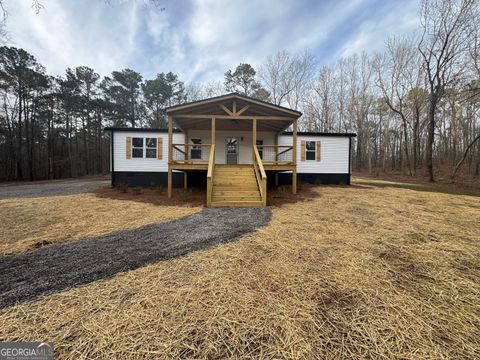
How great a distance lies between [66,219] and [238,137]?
9.06 meters

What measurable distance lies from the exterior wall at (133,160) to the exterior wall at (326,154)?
23.4 feet

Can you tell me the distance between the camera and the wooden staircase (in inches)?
261

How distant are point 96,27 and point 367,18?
13.3 meters

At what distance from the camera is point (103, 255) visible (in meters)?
3.00

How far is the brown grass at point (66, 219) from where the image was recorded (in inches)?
147

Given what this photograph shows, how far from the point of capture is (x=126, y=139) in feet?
37.1

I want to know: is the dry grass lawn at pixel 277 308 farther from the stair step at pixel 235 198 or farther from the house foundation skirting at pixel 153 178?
the house foundation skirting at pixel 153 178

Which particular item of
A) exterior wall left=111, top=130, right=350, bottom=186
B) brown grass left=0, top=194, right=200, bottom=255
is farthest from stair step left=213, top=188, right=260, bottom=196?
exterior wall left=111, top=130, right=350, bottom=186

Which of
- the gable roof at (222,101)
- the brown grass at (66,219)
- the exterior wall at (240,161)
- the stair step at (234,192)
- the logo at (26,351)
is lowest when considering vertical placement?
the logo at (26,351)

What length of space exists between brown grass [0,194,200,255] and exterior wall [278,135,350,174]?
8099mm

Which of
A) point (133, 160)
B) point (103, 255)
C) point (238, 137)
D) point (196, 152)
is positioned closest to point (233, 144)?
point (238, 137)

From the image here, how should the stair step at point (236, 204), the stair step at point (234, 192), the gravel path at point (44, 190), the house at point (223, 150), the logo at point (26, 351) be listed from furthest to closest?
the house at point (223, 150)
the gravel path at point (44, 190)
the stair step at point (234, 192)
the stair step at point (236, 204)
the logo at point (26, 351)

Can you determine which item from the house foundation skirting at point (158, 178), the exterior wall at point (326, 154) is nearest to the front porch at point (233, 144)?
the exterior wall at point (326, 154)

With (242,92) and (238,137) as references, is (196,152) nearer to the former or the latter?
(238,137)
